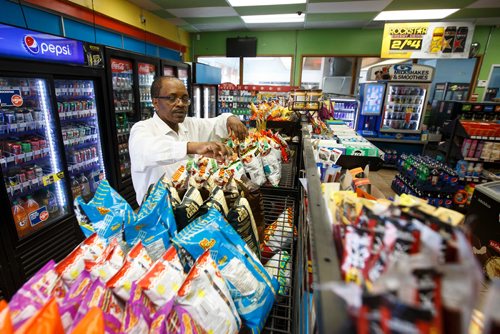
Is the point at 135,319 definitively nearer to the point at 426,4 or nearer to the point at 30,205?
the point at 30,205

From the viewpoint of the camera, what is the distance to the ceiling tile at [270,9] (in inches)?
238

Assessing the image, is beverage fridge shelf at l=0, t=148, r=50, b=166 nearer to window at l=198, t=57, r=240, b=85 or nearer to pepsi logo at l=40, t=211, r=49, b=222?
pepsi logo at l=40, t=211, r=49, b=222

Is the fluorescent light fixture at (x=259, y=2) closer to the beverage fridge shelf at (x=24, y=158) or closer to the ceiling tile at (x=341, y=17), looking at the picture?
the ceiling tile at (x=341, y=17)

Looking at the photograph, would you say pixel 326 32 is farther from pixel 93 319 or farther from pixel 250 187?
pixel 93 319

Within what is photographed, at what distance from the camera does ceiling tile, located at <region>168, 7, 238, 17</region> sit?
6.32 meters

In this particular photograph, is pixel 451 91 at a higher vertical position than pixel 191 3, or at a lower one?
lower

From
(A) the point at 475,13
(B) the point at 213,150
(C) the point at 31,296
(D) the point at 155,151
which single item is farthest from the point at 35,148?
(A) the point at 475,13

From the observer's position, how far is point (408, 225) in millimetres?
395

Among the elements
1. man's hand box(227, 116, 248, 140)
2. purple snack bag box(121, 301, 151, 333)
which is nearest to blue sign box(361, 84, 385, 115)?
man's hand box(227, 116, 248, 140)

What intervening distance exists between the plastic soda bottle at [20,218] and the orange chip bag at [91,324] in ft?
9.65

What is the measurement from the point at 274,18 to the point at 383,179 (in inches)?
198

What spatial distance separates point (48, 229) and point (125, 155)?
73.0 inches

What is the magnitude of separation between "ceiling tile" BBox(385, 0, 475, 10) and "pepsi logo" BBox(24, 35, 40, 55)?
626cm

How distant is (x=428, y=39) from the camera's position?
20.5ft
